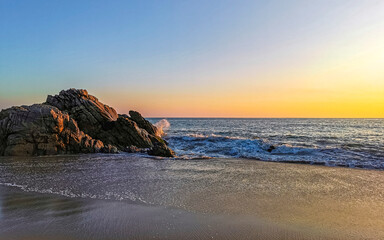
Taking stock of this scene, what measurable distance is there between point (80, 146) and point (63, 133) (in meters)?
1.41

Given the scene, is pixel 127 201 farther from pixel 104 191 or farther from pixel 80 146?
pixel 80 146

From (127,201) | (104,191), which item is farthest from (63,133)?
(127,201)

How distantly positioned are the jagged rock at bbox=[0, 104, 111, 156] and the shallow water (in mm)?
3691

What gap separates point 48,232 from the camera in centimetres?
458

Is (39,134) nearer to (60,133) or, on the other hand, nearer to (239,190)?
(60,133)

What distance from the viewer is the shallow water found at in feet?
17.7

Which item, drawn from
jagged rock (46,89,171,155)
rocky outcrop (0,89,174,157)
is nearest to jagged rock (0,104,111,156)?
rocky outcrop (0,89,174,157)

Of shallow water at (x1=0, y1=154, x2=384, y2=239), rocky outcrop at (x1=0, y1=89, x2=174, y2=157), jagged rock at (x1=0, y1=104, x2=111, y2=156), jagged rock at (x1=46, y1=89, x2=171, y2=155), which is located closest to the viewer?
shallow water at (x1=0, y1=154, x2=384, y2=239)

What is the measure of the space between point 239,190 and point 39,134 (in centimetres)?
1396

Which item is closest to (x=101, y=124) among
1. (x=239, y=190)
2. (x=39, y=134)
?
(x=39, y=134)

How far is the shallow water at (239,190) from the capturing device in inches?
213

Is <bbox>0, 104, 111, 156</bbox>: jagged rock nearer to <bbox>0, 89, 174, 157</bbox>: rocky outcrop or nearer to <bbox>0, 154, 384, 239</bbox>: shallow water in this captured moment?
<bbox>0, 89, 174, 157</bbox>: rocky outcrop

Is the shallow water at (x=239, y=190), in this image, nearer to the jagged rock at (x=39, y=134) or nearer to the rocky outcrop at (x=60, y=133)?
the jagged rock at (x=39, y=134)

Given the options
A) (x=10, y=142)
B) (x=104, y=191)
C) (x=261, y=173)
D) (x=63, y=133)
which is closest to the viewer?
(x=104, y=191)
